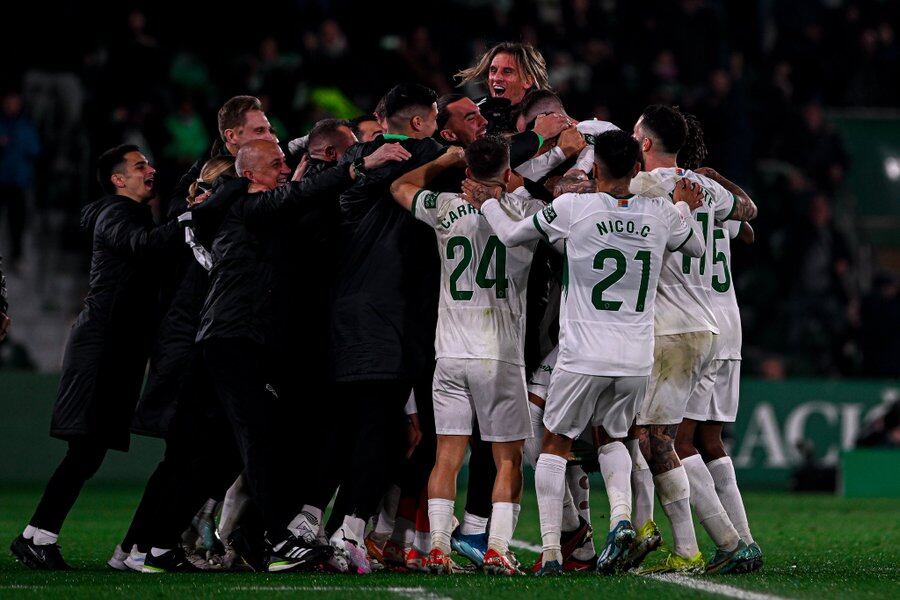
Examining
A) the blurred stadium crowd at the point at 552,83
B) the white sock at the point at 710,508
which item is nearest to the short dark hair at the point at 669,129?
the white sock at the point at 710,508

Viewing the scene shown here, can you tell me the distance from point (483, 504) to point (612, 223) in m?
1.78

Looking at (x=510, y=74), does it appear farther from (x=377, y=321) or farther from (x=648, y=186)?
(x=377, y=321)

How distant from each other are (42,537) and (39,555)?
10 centimetres

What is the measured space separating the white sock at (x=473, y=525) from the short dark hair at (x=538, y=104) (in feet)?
7.42

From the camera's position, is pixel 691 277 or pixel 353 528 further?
pixel 691 277

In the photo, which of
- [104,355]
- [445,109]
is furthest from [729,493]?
[104,355]

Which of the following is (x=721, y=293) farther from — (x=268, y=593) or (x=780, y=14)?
(x=780, y=14)

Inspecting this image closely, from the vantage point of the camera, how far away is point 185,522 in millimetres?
7637

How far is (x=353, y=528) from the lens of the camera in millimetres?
7527

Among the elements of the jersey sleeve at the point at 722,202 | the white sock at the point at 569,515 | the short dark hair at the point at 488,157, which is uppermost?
the short dark hair at the point at 488,157

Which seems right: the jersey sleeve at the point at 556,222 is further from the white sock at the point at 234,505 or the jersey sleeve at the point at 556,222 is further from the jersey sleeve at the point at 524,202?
the white sock at the point at 234,505

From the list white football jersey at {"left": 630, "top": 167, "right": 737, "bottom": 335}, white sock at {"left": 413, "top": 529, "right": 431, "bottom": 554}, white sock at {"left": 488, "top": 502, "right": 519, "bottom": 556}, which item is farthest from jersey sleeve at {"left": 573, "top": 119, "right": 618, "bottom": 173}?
white sock at {"left": 413, "top": 529, "right": 431, "bottom": 554}

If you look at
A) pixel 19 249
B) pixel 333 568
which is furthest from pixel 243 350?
pixel 19 249

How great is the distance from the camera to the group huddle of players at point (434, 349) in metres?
7.33
